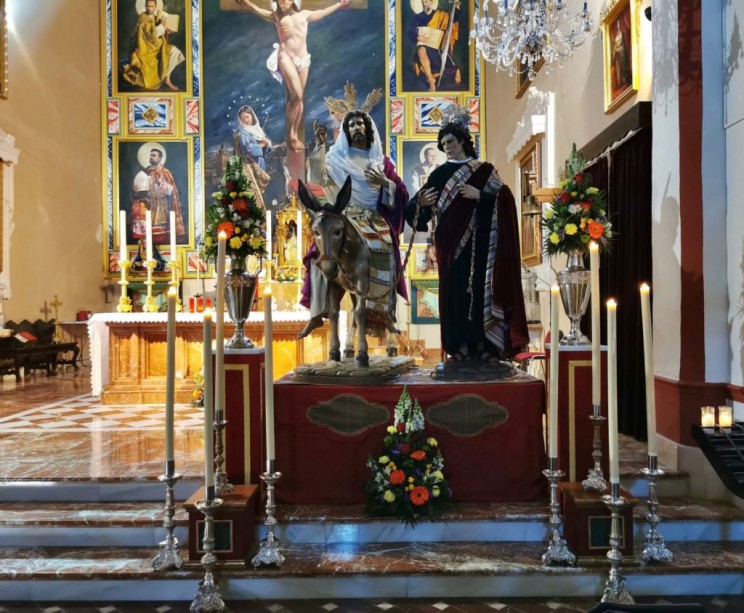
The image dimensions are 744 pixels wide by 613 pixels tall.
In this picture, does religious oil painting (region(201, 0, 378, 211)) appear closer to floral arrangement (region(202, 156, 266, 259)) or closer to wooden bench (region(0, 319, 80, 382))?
wooden bench (region(0, 319, 80, 382))

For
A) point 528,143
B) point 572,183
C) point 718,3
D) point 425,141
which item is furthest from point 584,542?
point 425,141

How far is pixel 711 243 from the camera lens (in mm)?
4562

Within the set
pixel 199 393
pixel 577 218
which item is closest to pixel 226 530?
pixel 577 218

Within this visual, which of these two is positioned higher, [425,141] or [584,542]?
[425,141]

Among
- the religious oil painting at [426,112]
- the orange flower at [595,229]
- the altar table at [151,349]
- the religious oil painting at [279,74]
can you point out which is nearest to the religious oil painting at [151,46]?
the religious oil painting at [279,74]

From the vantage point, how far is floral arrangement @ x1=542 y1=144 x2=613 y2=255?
4445 mm

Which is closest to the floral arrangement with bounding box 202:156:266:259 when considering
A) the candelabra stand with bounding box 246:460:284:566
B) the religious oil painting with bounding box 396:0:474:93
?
the candelabra stand with bounding box 246:460:284:566

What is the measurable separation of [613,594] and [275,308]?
7056 mm

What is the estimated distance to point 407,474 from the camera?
4055mm

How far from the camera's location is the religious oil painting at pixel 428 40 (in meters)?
14.9

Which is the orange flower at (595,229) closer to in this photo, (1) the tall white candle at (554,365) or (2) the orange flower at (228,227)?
(1) the tall white candle at (554,365)

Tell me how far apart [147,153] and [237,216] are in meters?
11.5

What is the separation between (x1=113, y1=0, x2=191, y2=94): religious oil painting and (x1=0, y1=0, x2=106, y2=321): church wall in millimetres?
629

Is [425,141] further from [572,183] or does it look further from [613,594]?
[613,594]
